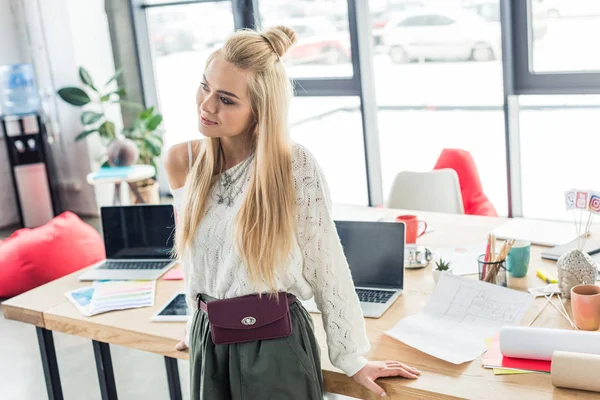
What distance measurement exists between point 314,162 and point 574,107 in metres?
3.38

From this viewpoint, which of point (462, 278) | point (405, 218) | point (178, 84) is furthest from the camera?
point (178, 84)

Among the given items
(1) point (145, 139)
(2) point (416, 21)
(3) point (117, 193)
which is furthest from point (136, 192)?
(2) point (416, 21)

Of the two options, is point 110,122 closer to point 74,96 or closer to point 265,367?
point 74,96

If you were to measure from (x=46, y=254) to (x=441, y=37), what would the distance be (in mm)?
2870

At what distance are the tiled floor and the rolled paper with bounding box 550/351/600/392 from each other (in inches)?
57.4

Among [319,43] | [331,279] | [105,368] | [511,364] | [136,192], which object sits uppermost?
[319,43]

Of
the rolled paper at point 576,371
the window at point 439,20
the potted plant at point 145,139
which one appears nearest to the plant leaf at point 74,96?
the potted plant at point 145,139

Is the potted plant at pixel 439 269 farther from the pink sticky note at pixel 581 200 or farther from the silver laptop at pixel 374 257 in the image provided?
the pink sticky note at pixel 581 200

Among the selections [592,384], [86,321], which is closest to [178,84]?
[86,321]

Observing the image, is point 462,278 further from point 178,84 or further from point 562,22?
point 178,84

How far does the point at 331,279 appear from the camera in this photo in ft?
5.77

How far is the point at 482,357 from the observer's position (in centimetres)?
182

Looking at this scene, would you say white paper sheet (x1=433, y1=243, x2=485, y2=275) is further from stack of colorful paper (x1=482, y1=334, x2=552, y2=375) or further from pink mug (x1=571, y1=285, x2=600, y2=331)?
stack of colorful paper (x1=482, y1=334, x2=552, y2=375)

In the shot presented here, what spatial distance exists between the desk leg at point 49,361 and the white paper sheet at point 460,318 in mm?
1211
